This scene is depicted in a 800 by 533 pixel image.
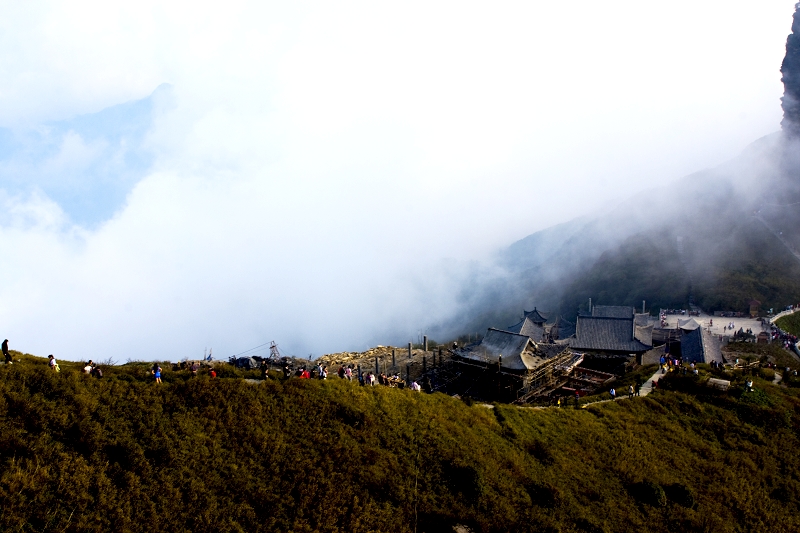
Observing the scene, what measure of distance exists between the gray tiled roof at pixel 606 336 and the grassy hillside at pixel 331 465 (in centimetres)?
3224

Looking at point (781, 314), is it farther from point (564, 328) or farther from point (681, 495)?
point (681, 495)

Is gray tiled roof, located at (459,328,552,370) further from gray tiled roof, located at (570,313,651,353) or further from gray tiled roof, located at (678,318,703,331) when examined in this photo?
gray tiled roof, located at (678,318,703,331)

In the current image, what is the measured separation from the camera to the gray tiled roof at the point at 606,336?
66125 mm

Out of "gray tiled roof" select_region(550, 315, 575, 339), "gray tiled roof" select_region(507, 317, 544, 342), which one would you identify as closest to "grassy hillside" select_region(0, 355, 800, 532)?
"gray tiled roof" select_region(507, 317, 544, 342)

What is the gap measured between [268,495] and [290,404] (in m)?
5.83

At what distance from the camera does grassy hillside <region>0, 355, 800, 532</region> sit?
1931 centimetres

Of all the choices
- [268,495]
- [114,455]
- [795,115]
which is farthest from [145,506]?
[795,115]

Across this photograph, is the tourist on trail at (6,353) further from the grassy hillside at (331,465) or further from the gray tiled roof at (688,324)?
the gray tiled roof at (688,324)

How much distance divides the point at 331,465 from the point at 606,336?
183 feet

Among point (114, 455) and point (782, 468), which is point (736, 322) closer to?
point (782, 468)

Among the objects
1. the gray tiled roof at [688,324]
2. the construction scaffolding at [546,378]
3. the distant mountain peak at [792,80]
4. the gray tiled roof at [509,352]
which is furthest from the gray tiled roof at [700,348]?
the distant mountain peak at [792,80]

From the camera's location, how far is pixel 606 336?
225ft

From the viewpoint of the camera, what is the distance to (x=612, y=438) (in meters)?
32.5

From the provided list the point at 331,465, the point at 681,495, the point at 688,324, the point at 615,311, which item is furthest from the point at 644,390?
the point at 615,311
